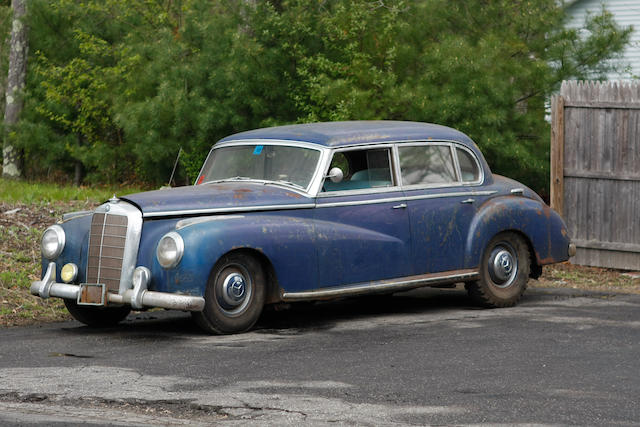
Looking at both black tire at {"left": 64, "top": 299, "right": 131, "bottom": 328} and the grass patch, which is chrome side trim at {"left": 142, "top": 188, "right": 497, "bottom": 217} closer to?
black tire at {"left": 64, "top": 299, "right": 131, "bottom": 328}

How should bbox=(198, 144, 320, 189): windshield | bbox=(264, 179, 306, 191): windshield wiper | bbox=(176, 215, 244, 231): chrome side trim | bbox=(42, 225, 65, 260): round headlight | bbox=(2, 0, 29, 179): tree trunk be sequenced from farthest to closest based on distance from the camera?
bbox=(2, 0, 29, 179): tree trunk, bbox=(198, 144, 320, 189): windshield, bbox=(264, 179, 306, 191): windshield wiper, bbox=(42, 225, 65, 260): round headlight, bbox=(176, 215, 244, 231): chrome side trim

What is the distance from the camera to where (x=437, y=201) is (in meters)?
9.66

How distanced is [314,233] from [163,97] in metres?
9.28

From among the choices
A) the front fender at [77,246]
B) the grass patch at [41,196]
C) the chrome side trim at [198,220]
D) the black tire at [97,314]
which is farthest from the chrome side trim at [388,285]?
the grass patch at [41,196]

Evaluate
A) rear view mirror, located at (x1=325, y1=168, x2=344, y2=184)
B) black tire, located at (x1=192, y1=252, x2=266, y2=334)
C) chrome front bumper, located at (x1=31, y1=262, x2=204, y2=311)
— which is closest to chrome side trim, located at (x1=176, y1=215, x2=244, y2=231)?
black tire, located at (x1=192, y1=252, x2=266, y2=334)

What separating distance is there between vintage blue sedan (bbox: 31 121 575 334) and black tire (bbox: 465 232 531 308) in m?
0.01

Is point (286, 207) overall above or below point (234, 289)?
above

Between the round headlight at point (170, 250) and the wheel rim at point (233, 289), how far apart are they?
44cm

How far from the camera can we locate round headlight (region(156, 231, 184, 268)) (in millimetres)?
7969

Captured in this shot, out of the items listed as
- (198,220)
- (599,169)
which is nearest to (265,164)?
(198,220)

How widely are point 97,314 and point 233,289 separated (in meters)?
1.46

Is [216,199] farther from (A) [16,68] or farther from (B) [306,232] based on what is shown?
(A) [16,68]

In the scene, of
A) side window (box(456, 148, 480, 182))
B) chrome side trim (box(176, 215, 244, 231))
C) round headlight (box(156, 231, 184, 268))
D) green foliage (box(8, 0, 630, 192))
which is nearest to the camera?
round headlight (box(156, 231, 184, 268))

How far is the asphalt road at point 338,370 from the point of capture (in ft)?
19.0
